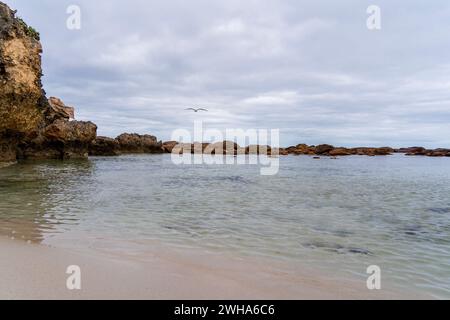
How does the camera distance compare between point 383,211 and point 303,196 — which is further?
point 303,196

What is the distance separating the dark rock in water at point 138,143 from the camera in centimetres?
6200

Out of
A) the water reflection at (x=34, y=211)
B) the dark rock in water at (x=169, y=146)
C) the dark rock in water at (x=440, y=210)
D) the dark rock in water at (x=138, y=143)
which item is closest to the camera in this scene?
the water reflection at (x=34, y=211)

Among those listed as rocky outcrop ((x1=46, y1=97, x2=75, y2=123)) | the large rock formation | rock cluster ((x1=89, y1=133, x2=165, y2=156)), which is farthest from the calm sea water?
rock cluster ((x1=89, y1=133, x2=165, y2=156))

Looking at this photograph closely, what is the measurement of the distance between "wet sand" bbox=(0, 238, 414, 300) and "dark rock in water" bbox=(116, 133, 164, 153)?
2274 inches

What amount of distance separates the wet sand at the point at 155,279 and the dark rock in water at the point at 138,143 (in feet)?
→ 190

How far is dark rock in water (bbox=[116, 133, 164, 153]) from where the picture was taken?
203ft

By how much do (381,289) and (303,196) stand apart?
364 inches

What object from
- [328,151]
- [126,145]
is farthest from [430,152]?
[126,145]

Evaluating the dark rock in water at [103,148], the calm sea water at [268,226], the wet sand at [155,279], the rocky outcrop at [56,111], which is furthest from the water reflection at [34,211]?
the dark rock in water at [103,148]

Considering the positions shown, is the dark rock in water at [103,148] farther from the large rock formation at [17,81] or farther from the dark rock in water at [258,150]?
the dark rock in water at [258,150]

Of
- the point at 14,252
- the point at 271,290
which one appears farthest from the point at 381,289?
the point at 14,252

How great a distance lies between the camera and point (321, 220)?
29.4ft

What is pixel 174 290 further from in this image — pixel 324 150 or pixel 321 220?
pixel 324 150

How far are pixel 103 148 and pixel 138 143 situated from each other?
11681mm
